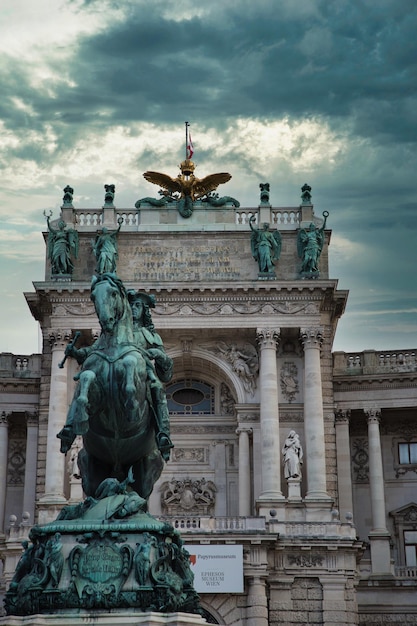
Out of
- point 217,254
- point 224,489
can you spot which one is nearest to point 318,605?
point 224,489

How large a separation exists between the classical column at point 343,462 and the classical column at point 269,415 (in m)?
4.89

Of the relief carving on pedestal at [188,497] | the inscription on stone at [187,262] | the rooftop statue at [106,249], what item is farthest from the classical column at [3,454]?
the inscription on stone at [187,262]

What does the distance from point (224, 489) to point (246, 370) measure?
17.2ft

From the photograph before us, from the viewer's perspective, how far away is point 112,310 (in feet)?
49.4

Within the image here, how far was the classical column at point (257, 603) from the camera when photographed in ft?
127

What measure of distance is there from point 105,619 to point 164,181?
39385mm

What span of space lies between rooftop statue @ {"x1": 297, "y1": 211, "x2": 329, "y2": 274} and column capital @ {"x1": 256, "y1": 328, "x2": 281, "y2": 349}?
3.24 metres

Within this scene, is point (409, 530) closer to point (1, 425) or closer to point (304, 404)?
point (304, 404)

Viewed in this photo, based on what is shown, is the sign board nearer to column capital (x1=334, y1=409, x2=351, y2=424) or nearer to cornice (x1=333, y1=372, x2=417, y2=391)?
column capital (x1=334, y1=409, x2=351, y2=424)

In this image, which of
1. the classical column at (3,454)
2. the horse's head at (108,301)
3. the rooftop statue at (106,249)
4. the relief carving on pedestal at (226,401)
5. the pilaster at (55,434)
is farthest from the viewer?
the classical column at (3,454)

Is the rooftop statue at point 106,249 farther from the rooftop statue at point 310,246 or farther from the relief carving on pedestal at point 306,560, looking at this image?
the relief carving on pedestal at point 306,560

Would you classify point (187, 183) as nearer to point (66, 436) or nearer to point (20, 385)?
point (20, 385)

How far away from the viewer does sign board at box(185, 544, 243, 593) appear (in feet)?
127

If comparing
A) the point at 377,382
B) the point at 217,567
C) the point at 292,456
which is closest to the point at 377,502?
the point at 377,382
